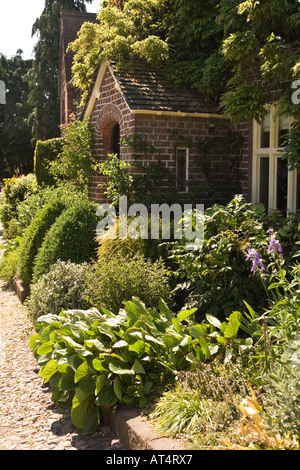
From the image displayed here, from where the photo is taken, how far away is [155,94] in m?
9.38

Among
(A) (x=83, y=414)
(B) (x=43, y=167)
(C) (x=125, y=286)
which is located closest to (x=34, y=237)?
(C) (x=125, y=286)

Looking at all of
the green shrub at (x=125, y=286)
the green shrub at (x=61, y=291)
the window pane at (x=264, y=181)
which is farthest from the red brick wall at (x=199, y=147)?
the green shrub at (x=125, y=286)

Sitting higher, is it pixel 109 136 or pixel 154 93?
pixel 154 93

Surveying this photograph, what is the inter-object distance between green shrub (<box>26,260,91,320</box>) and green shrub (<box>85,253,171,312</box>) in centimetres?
25

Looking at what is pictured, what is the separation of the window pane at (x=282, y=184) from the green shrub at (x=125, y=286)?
317cm

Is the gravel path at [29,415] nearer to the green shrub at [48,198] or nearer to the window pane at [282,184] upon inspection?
the green shrub at [48,198]

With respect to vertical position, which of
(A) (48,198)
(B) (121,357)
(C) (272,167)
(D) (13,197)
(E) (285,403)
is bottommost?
(B) (121,357)

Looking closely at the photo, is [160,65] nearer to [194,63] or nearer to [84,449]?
[194,63]

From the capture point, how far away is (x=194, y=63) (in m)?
9.63

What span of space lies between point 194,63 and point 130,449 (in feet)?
25.2

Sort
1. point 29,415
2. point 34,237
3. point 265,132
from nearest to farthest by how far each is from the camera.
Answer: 1. point 29,415
2. point 265,132
3. point 34,237

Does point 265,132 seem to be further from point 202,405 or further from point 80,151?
point 202,405

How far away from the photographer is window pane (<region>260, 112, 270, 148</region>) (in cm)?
847

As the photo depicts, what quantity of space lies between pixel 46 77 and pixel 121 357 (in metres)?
32.6
